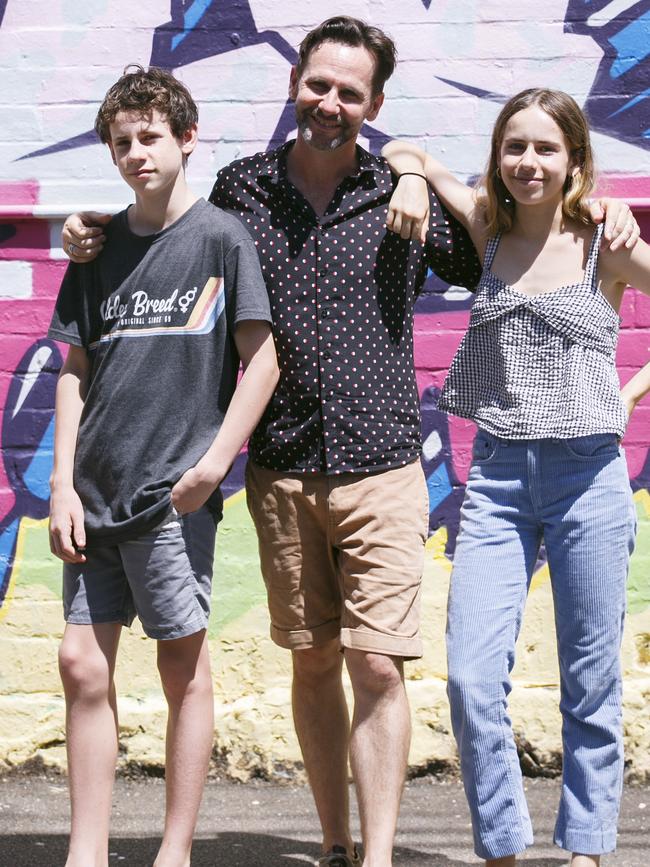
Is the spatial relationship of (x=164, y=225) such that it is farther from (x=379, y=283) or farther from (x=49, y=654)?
(x=49, y=654)

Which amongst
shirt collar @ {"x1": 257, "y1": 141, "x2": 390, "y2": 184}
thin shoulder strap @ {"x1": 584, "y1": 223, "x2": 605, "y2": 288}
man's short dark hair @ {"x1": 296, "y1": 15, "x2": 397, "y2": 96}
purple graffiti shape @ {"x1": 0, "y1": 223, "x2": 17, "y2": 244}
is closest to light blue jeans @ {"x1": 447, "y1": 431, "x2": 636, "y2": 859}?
thin shoulder strap @ {"x1": 584, "y1": 223, "x2": 605, "y2": 288}

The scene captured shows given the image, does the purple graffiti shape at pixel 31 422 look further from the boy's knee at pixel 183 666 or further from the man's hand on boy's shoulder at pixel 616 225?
the man's hand on boy's shoulder at pixel 616 225

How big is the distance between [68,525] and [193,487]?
34 cm

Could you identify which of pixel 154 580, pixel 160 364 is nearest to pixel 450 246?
pixel 160 364

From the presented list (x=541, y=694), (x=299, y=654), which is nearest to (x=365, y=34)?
(x=299, y=654)

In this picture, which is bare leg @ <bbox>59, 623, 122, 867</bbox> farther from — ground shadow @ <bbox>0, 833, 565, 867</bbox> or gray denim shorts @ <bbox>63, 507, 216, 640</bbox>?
ground shadow @ <bbox>0, 833, 565, 867</bbox>

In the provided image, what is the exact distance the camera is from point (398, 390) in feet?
11.0

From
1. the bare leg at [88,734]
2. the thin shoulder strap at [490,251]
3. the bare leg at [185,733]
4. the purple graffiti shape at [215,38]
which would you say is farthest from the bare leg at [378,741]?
the purple graffiti shape at [215,38]

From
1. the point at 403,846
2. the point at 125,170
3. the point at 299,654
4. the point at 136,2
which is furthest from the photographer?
the point at 136,2

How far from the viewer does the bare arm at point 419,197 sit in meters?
3.22

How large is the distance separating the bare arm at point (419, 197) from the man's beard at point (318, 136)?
19cm

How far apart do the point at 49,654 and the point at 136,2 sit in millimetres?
2278

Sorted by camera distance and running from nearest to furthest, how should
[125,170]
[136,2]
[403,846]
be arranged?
[125,170] → [403,846] → [136,2]

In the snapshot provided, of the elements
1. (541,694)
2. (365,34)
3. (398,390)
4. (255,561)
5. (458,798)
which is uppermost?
(365,34)
